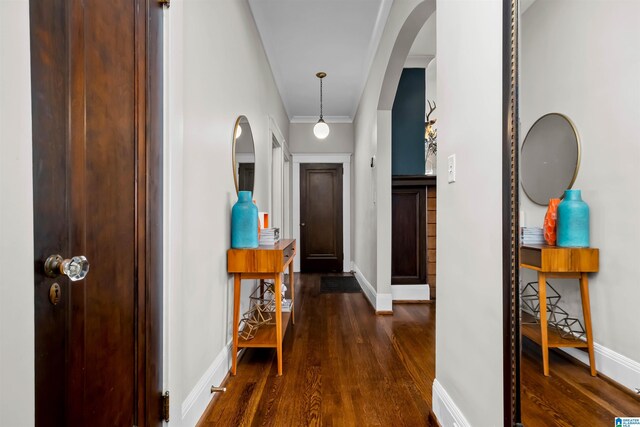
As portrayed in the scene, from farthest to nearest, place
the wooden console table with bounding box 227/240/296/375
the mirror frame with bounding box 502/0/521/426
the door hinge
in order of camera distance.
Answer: the wooden console table with bounding box 227/240/296/375 → the door hinge → the mirror frame with bounding box 502/0/521/426

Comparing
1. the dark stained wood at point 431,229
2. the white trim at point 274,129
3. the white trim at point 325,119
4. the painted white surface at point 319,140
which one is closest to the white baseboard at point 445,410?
the dark stained wood at point 431,229

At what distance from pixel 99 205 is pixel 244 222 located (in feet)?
3.86

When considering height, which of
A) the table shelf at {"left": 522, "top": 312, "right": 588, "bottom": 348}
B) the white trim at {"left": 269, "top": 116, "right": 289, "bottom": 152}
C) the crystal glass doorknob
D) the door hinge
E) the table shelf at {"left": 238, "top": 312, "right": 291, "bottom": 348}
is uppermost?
the white trim at {"left": 269, "top": 116, "right": 289, "bottom": 152}

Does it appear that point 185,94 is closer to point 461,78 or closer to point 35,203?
point 35,203

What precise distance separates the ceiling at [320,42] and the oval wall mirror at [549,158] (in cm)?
245

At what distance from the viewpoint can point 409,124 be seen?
4.07 metres

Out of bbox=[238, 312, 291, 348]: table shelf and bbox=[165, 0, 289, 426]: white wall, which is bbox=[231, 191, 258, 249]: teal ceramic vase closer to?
bbox=[165, 0, 289, 426]: white wall

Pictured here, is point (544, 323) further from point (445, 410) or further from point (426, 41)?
point (426, 41)

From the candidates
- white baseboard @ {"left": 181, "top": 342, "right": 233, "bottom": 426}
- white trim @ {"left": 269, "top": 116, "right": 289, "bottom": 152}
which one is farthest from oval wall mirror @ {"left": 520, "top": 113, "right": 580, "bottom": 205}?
white trim @ {"left": 269, "top": 116, "right": 289, "bottom": 152}

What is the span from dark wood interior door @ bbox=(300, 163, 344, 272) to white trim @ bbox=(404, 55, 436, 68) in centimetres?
244

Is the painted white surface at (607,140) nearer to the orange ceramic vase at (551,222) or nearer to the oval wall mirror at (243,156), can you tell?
the orange ceramic vase at (551,222)

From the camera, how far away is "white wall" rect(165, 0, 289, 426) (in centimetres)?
138

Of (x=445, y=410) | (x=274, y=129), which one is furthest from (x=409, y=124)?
(x=445, y=410)

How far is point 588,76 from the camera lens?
660 mm
